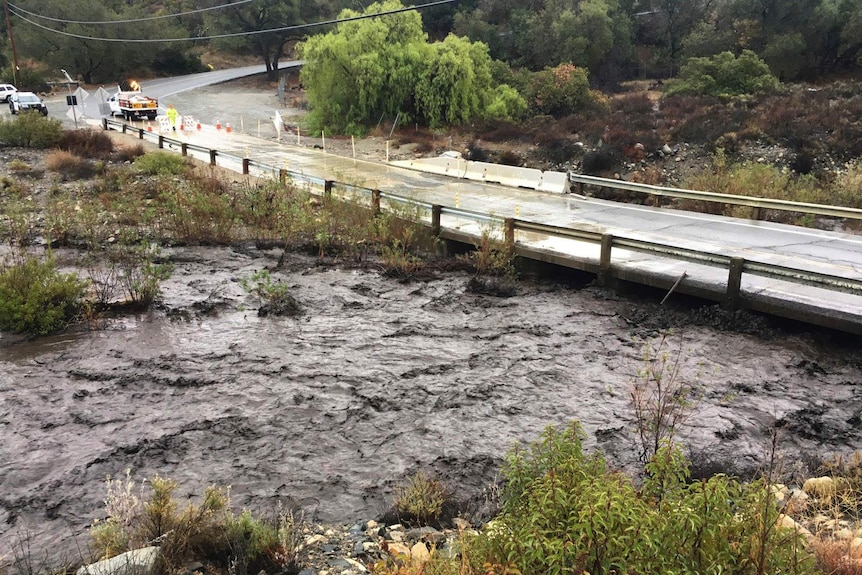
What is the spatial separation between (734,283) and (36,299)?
11.3 meters

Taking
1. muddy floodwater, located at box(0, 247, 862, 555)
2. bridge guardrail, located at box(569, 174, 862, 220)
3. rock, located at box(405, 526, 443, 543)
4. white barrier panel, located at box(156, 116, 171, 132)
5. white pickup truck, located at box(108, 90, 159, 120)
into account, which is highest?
white pickup truck, located at box(108, 90, 159, 120)

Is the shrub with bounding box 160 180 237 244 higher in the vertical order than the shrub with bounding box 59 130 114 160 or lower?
lower

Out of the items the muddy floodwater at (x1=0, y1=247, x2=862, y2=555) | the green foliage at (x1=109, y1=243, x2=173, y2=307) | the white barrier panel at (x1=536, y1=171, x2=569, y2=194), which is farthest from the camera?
the white barrier panel at (x1=536, y1=171, x2=569, y2=194)

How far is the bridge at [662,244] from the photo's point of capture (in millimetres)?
10602

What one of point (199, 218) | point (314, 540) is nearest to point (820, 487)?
point (314, 540)

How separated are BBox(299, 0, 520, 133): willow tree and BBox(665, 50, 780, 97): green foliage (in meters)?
11.6

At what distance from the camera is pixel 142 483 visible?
7168 millimetres

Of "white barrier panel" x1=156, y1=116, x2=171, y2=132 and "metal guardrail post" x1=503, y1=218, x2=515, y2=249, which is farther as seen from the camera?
"white barrier panel" x1=156, y1=116, x2=171, y2=132

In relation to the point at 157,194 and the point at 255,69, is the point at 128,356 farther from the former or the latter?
the point at 255,69

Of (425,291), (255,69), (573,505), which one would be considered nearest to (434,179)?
(425,291)

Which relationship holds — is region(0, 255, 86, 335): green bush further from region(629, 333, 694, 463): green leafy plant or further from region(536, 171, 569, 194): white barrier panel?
region(536, 171, 569, 194): white barrier panel

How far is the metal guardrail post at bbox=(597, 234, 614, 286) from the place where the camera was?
12305mm

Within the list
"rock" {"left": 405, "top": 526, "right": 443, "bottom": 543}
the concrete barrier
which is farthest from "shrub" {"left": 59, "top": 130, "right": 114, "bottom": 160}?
"rock" {"left": 405, "top": 526, "right": 443, "bottom": 543}

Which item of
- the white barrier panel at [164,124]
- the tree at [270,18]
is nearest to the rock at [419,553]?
the white barrier panel at [164,124]
